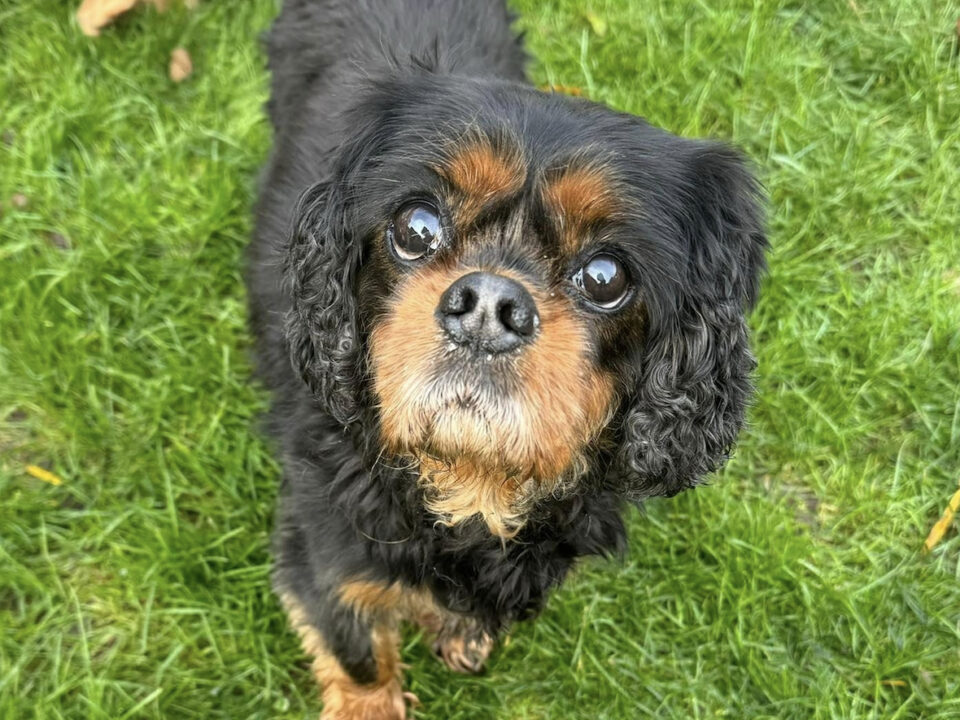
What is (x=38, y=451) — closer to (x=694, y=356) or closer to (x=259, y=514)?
(x=259, y=514)

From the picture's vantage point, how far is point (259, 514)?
3555mm

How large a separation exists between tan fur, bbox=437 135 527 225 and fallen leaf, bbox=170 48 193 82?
2.90 meters

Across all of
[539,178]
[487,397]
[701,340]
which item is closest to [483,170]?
[539,178]

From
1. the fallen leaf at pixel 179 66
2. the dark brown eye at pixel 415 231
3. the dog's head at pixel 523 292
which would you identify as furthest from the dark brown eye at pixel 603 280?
the fallen leaf at pixel 179 66

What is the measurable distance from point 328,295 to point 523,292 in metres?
0.67

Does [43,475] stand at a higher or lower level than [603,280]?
lower

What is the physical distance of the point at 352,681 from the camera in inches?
122

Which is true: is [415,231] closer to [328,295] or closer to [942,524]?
[328,295]

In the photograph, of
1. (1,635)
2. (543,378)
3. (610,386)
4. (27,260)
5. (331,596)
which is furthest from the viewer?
(27,260)

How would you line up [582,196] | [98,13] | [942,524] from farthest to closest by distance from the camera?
[98,13], [942,524], [582,196]

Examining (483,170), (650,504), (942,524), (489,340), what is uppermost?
(483,170)

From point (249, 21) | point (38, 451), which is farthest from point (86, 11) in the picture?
point (38, 451)

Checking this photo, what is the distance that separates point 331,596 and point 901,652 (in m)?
2.19

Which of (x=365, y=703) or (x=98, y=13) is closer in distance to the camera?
(x=365, y=703)
